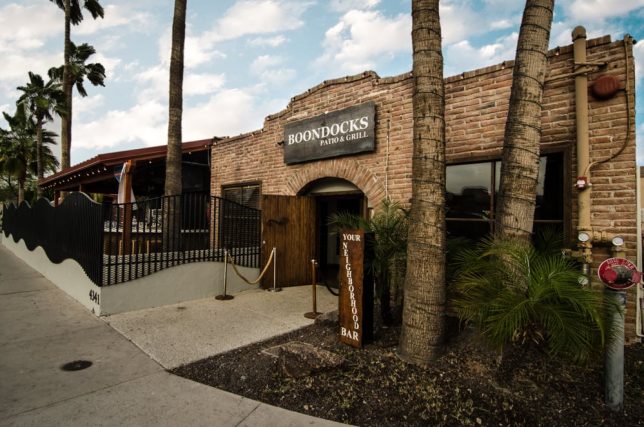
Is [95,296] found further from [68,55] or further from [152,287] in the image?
[68,55]

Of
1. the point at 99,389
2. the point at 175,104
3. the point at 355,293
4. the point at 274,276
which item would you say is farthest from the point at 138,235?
the point at 355,293

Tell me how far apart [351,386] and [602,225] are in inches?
144

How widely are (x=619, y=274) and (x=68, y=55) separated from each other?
71.3 ft

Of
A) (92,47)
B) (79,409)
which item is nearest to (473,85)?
(79,409)

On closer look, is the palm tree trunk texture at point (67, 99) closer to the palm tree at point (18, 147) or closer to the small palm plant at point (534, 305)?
the palm tree at point (18, 147)

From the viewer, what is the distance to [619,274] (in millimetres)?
2756

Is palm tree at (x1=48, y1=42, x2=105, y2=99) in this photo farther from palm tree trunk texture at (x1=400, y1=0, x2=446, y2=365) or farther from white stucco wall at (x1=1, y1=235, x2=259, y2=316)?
palm tree trunk texture at (x1=400, y1=0, x2=446, y2=365)

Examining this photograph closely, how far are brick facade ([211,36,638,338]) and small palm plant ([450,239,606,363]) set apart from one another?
5.73 feet

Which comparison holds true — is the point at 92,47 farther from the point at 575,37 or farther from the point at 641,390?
the point at 641,390

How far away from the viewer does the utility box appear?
13.4ft

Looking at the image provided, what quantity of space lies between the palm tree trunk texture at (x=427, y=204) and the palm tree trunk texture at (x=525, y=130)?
2.12 ft

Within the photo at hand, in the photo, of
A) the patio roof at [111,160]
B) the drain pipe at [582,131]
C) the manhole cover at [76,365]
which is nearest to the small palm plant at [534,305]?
the drain pipe at [582,131]

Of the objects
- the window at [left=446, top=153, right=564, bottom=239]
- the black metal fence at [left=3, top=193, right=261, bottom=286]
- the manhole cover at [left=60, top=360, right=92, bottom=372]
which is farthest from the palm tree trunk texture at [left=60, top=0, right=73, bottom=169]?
the window at [left=446, top=153, right=564, bottom=239]

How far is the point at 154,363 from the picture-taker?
3.82 m
